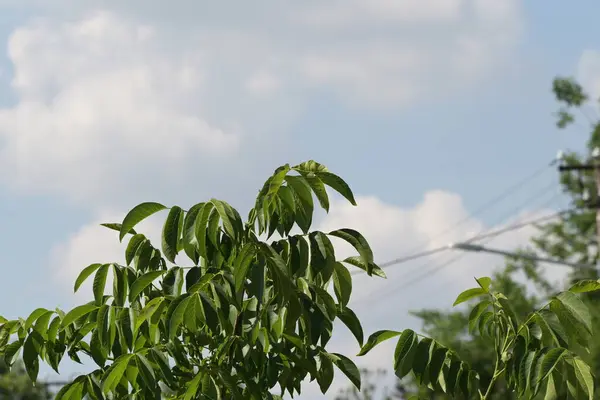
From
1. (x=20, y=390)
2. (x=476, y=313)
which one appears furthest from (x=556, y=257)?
(x=476, y=313)

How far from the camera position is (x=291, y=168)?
4.82 meters

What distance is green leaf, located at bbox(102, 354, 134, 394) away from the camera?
465 centimetres

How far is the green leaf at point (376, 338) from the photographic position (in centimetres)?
491

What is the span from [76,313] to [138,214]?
481mm

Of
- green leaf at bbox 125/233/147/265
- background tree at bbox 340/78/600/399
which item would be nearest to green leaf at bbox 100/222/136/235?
green leaf at bbox 125/233/147/265

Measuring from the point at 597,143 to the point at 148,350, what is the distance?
179ft

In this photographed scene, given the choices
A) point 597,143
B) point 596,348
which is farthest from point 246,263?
point 597,143

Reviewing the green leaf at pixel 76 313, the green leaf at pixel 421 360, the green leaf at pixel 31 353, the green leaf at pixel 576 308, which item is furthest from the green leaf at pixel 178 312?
the green leaf at pixel 576 308

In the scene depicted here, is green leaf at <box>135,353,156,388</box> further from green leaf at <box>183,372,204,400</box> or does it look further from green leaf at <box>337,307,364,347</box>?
green leaf at <box>337,307,364,347</box>

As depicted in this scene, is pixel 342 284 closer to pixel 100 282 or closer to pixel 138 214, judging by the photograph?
pixel 138 214

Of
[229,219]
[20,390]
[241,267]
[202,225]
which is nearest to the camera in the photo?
[241,267]

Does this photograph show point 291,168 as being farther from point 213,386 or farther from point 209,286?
point 213,386

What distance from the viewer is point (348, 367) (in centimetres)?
495

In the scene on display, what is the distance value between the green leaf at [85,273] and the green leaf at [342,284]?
96 centimetres
